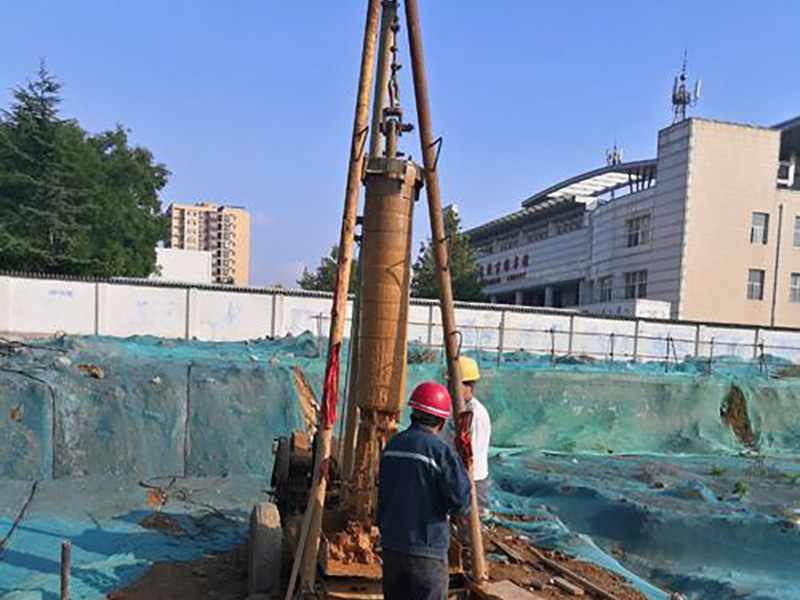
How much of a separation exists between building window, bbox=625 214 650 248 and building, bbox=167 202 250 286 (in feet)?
249

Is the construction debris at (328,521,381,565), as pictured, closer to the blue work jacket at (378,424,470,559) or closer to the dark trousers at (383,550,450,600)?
the dark trousers at (383,550,450,600)

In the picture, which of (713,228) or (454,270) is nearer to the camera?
(713,228)

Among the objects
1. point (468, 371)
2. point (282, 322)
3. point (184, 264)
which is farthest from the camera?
point (184, 264)

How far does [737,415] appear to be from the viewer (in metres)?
14.3

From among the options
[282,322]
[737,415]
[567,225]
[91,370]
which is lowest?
[737,415]

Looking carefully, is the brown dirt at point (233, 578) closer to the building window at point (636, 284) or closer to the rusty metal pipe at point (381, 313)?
the rusty metal pipe at point (381, 313)

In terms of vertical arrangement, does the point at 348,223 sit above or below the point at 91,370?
above

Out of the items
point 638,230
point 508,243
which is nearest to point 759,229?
point 638,230

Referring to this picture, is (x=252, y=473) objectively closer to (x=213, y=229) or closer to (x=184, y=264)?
(x=184, y=264)

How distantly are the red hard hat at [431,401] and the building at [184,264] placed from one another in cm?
4445

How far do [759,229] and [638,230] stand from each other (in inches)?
215

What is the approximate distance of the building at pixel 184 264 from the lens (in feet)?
151

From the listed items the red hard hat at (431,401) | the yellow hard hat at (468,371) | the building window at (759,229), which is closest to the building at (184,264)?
the building window at (759,229)

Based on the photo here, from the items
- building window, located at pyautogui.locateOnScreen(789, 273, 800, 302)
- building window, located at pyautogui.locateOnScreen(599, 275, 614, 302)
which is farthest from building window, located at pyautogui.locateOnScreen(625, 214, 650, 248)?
building window, located at pyautogui.locateOnScreen(789, 273, 800, 302)
